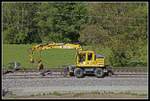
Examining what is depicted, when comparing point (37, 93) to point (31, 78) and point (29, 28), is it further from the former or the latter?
point (29, 28)

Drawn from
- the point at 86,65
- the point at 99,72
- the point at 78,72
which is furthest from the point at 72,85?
the point at 86,65

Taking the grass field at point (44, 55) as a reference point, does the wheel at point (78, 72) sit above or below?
above

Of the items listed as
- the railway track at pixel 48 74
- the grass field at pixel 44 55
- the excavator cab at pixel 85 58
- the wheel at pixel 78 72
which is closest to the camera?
the railway track at pixel 48 74

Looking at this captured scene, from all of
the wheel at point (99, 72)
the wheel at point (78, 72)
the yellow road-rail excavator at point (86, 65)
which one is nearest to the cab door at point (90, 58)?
the yellow road-rail excavator at point (86, 65)

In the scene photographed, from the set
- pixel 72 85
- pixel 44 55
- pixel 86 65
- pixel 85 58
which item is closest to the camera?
pixel 72 85

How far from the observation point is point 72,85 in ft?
70.7

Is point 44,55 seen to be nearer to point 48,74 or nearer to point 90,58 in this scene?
point 90,58

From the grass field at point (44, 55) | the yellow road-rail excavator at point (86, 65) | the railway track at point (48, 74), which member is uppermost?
the yellow road-rail excavator at point (86, 65)

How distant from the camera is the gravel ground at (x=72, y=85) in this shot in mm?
19688

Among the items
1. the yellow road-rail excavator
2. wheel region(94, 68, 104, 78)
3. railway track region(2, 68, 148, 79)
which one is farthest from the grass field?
wheel region(94, 68, 104, 78)

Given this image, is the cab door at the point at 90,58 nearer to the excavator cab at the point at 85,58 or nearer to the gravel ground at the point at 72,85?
the excavator cab at the point at 85,58

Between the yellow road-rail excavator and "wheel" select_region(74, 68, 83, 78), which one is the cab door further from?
"wheel" select_region(74, 68, 83, 78)

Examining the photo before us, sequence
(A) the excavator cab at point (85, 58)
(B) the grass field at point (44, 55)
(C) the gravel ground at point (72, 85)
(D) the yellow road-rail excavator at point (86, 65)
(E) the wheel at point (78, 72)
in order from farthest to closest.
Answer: (B) the grass field at point (44, 55) → (A) the excavator cab at point (85, 58) → (D) the yellow road-rail excavator at point (86, 65) → (E) the wheel at point (78, 72) → (C) the gravel ground at point (72, 85)

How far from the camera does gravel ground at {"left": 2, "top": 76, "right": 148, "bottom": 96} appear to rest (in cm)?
1969
